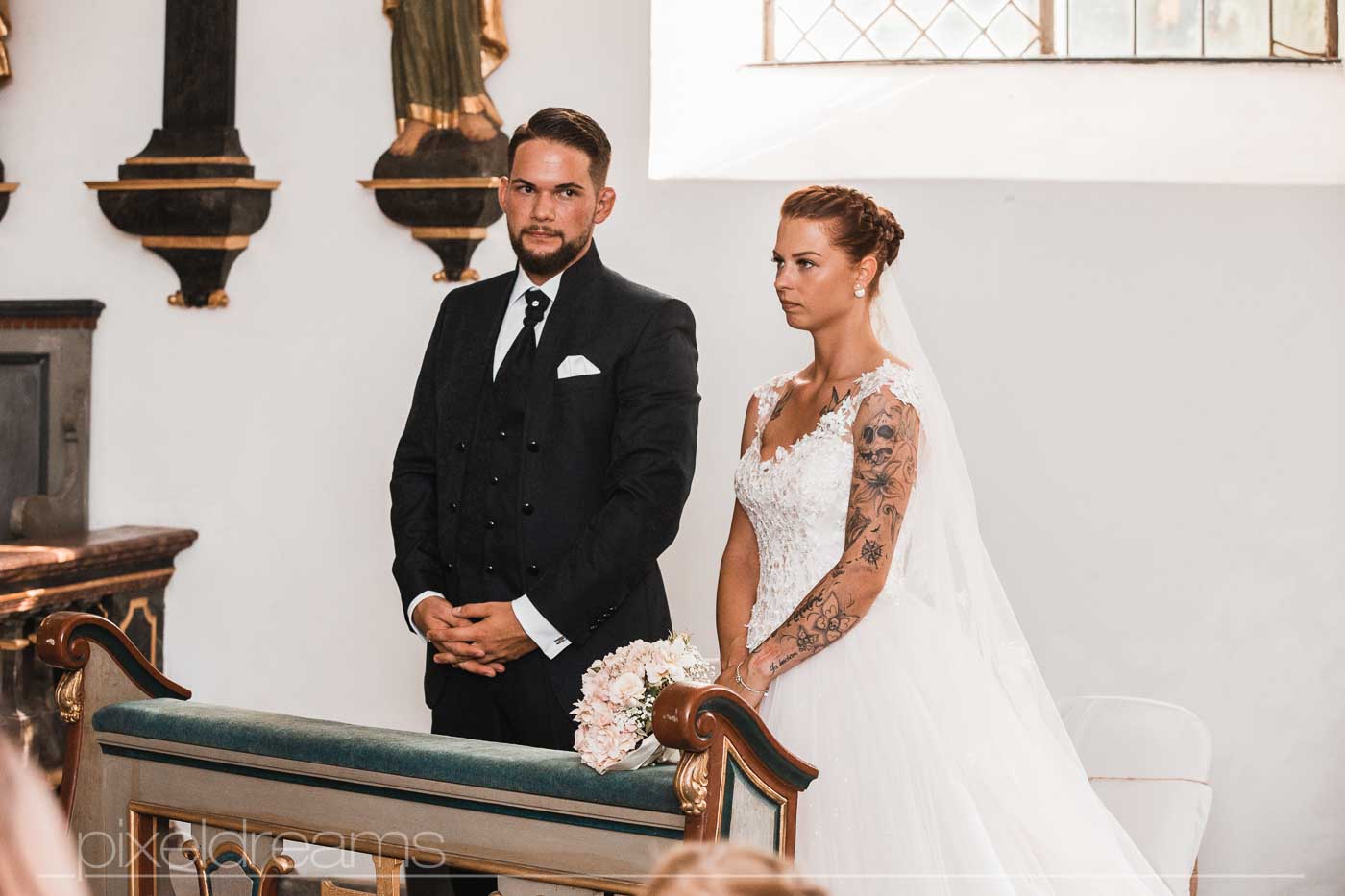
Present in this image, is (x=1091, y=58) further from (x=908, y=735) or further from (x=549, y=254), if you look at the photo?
(x=908, y=735)

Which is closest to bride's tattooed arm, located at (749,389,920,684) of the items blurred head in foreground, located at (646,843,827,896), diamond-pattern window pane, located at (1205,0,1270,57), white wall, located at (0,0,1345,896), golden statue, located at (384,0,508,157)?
→ white wall, located at (0,0,1345,896)

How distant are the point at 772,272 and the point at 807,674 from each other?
1822mm

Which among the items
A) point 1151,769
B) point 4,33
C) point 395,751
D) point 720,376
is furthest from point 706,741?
point 4,33

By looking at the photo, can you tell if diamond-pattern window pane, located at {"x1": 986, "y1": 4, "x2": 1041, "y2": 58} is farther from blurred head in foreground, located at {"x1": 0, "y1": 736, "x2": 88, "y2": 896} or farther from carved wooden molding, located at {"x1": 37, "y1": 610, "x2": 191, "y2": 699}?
blurred head in foreground, located at {"x1": 0, "y1": 736, "x2": 88, "y2": 896}

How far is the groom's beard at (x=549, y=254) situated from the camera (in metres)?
2.95

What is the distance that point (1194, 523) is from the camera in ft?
13.9

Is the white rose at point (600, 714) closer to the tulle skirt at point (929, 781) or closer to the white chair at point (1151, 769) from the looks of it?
the tulle skirt at point (929, 781)

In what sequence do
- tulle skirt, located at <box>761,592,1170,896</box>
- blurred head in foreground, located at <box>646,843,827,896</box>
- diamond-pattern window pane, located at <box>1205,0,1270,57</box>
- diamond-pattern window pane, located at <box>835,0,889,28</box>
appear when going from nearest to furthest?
blurred head in foreground, located at <box>646,843,827,896</box> < tulle skirt, located at <box>761,592,1170,896</box> < diamond-pattern window pane, located at <box>1205,0,1270,57</box> < diamond-pattern window pane, located at <box>835,0,889,28</box>

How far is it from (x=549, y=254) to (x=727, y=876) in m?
2.10

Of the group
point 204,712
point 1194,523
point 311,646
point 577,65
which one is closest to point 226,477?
point 311,646

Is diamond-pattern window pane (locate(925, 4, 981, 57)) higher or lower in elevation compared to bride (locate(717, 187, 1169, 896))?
higher

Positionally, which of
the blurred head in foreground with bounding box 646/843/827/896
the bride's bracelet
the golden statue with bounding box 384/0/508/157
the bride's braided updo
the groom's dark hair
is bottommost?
the bride's bracelet

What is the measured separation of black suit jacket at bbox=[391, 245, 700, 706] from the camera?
2.85 m

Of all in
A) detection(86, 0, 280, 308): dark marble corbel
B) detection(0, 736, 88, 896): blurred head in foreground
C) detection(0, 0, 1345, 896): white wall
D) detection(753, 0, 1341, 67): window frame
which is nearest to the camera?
detection(0, 736, 88, 896): blurred head in foreground
